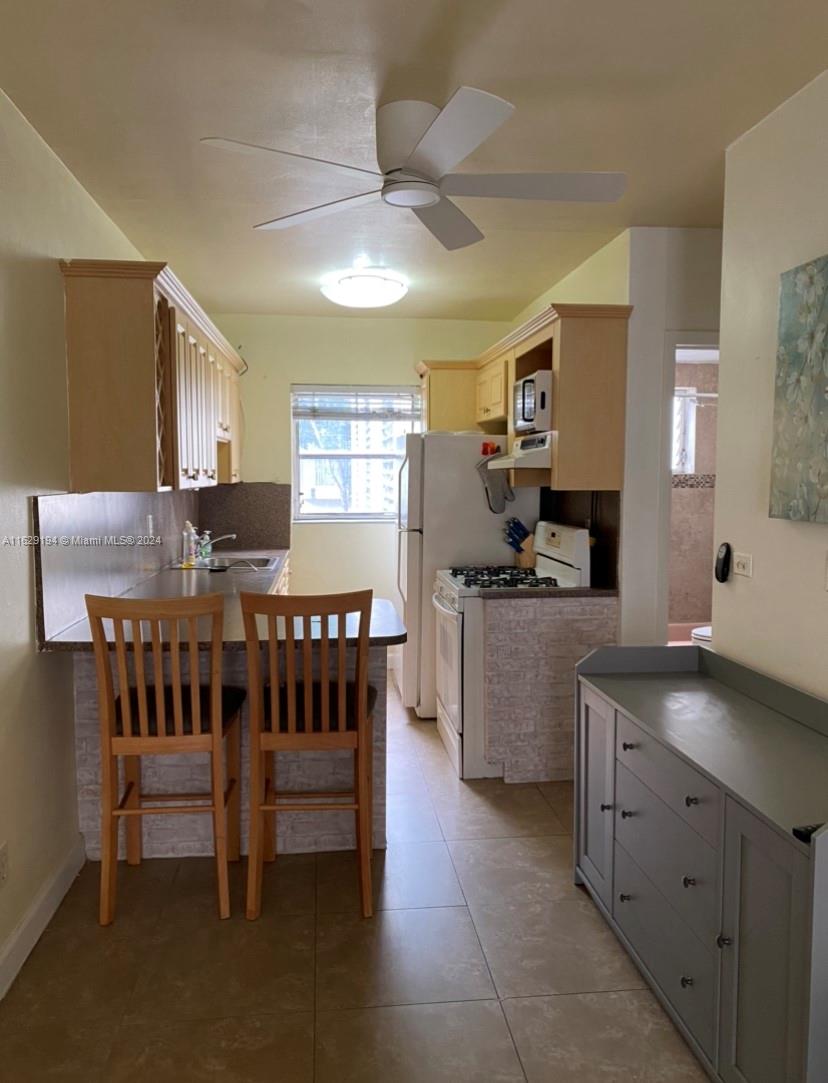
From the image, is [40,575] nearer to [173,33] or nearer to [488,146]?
[173,33]

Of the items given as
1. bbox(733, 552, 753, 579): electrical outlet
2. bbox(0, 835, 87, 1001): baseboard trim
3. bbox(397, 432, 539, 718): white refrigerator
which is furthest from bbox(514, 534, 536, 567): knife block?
bbox(0, 835, 87, 1001): baseboard trim

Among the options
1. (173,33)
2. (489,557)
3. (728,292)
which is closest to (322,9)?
(173,33)

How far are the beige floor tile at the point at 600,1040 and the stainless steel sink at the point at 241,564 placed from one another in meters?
3.01

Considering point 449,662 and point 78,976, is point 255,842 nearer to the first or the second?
point 78,976

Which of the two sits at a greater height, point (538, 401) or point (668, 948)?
point (538, 401)

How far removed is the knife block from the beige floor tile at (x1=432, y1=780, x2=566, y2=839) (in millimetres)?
1271

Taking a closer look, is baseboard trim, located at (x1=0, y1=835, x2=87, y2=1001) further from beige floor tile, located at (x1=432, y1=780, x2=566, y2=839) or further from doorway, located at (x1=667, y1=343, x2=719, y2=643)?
doorway, located at (x1=667, y1=343, x2=719, y2=643)

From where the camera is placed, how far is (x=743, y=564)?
8.29 feet

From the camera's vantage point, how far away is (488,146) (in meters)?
2.58

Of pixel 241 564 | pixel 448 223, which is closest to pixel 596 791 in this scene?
pixel 448 223

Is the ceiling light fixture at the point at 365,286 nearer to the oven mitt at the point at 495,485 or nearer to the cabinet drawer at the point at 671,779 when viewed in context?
the oven mitt at the point at 495,485

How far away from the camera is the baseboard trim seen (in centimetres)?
214

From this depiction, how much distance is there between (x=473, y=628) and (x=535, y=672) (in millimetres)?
361

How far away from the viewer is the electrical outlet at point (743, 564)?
8.17ft
